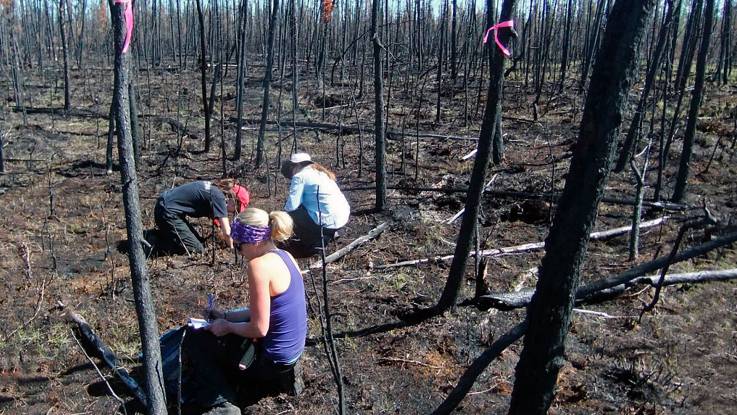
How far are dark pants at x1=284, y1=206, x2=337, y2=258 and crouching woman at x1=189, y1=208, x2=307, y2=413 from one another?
2370 millimetres

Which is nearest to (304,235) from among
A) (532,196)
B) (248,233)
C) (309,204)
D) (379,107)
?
(309,204)

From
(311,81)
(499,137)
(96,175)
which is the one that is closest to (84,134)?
(96,175)

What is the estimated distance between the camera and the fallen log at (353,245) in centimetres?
538

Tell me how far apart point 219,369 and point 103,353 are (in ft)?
3.04

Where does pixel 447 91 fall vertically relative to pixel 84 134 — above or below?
above

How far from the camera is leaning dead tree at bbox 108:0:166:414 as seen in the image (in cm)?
209

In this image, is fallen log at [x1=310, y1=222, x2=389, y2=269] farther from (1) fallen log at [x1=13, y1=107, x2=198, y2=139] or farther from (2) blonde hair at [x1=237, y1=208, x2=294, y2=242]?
(1) fallen log at [x1=13, y1=107, x2=198, y2=139]

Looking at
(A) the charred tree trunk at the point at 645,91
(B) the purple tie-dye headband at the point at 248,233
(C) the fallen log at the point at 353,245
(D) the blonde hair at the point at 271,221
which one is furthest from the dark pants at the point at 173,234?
(A) the charred tree trunk at the point at 645,91

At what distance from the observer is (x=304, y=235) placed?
567 centimetres

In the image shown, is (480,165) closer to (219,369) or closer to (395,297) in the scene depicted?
(395,297)

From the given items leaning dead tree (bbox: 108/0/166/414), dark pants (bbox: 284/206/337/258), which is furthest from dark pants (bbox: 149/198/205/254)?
leaning dead tree (bbox: 108/0/166/414)

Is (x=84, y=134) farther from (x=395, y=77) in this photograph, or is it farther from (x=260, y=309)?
(x=395, y=77)

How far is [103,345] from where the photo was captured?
146 inches

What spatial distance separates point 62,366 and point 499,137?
7.18 meters
